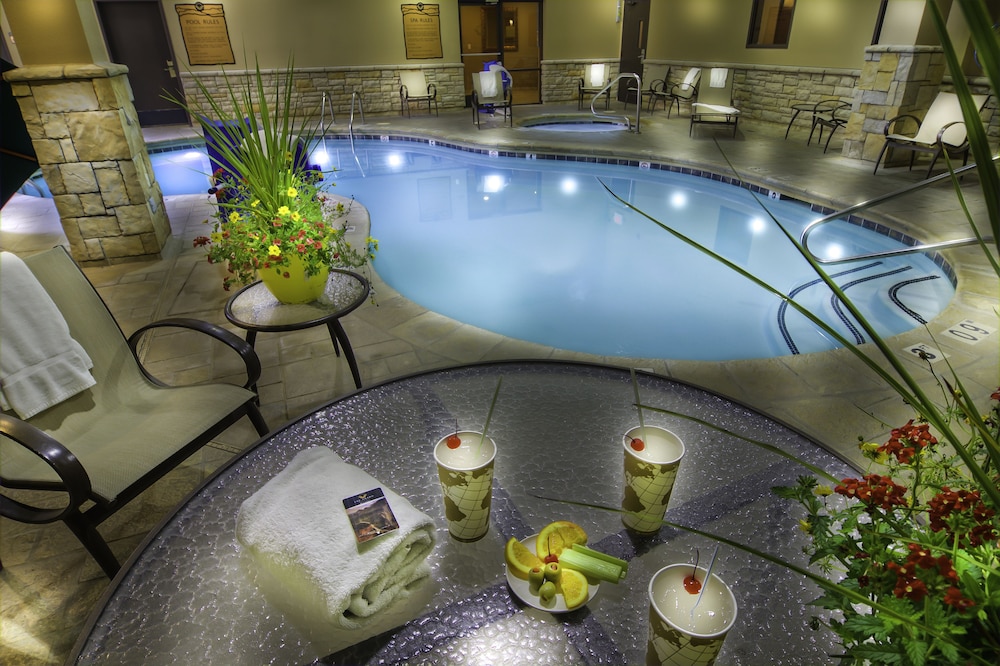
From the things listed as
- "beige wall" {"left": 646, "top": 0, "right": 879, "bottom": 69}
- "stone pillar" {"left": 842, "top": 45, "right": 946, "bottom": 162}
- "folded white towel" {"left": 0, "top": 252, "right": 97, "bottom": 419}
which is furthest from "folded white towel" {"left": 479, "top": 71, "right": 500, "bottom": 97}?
"folded white towel" {"left": 0, "top": 252, "right": 97, "bottom": 419}

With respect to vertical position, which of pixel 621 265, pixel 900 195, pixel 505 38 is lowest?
pixel 621 265

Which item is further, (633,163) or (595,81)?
(595,81)

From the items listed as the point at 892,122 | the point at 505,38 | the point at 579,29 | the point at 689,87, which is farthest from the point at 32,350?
→ the point at 579,29

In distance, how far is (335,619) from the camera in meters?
0.86

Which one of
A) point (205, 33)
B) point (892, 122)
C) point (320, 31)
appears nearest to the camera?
point (892, 122)

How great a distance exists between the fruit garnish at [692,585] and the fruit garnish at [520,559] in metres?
0.24

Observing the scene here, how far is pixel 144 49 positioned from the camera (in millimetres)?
10336

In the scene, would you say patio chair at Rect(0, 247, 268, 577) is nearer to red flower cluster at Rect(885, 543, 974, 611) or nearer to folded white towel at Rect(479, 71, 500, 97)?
A: red flower cluster at Rect(885, 543, 974, 611)

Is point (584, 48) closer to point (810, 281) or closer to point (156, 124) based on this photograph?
point (156, 124)

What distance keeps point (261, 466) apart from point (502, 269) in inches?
142

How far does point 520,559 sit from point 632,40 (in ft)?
44.0

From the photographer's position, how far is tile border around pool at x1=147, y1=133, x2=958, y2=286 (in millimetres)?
4504

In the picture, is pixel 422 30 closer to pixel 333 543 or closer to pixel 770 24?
pixel 770 24

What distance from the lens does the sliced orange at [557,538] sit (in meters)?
0.96
